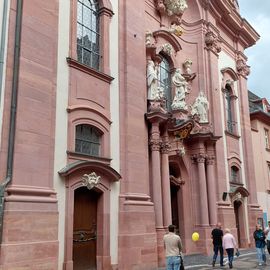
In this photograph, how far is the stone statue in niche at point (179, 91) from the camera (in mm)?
17891

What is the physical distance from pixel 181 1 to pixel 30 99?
37.3ft

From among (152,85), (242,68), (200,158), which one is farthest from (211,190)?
(242,68)

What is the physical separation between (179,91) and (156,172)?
4714 millimetres

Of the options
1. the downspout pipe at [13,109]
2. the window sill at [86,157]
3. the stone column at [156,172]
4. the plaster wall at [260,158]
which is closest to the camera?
the downspout pipe at [13,109]

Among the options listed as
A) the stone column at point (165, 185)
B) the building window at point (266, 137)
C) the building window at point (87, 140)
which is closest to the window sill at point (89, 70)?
the building window at point (87, 140)

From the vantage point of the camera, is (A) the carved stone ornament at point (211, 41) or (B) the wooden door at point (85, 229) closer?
(B) the wooden door at point (85, 229)

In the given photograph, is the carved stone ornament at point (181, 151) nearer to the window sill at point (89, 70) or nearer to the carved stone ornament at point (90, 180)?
the window sill at point (89, 70)

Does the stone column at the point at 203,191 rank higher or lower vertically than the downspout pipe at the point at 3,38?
lower

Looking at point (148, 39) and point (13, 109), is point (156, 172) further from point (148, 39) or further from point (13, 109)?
point (13, 109)

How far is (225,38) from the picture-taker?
965 inches

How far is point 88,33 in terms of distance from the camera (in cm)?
1377

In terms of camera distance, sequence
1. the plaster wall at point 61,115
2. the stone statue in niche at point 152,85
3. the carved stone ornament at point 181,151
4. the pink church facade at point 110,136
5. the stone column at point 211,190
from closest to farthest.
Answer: the pink church facade at point 110,136
the plaster wall at point 61,115
the stone statue in niche at point 152,85
the carved stone ornament at point 181,151
the stone column at point 211,190

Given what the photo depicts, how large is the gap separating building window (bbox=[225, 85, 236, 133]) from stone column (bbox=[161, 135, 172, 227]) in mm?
7446

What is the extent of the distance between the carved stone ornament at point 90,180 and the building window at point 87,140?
0.82 metres
